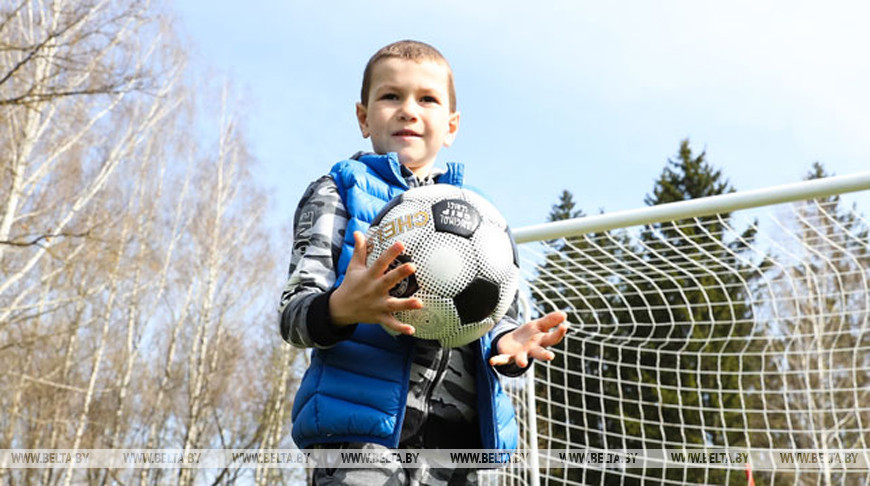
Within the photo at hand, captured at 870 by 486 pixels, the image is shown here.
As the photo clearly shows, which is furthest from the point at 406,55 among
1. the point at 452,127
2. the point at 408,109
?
the point at 452,127

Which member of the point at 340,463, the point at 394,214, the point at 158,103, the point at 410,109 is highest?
the point at 158,103

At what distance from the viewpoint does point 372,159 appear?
194 cm

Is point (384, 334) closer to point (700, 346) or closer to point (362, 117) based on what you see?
point (362, 117)

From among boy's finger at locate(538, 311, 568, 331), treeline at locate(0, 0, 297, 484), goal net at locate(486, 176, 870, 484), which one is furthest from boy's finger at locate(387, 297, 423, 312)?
treeline at locate(0, 0, 297, 484)

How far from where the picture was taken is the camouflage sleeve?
1533 mm

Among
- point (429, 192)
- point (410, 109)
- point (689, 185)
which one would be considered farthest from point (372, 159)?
point (689, 185)

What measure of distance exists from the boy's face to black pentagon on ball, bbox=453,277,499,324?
0.52 metres

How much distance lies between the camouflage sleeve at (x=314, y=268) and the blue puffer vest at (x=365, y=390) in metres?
0.03

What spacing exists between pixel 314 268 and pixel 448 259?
33 cm

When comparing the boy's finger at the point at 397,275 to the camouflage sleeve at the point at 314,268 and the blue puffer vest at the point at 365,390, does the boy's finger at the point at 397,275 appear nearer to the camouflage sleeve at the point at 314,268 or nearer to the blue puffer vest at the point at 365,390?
the camouflage sleeve at the point at 314,268

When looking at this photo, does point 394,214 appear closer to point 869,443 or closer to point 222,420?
point 869,443

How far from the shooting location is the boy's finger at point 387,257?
1.38m

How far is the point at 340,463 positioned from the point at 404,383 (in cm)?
22

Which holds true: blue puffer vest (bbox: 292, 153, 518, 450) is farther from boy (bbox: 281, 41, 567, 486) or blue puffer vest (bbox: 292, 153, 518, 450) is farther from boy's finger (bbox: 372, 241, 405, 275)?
boy's finger (bbox: 372, 241, 405, 275)
